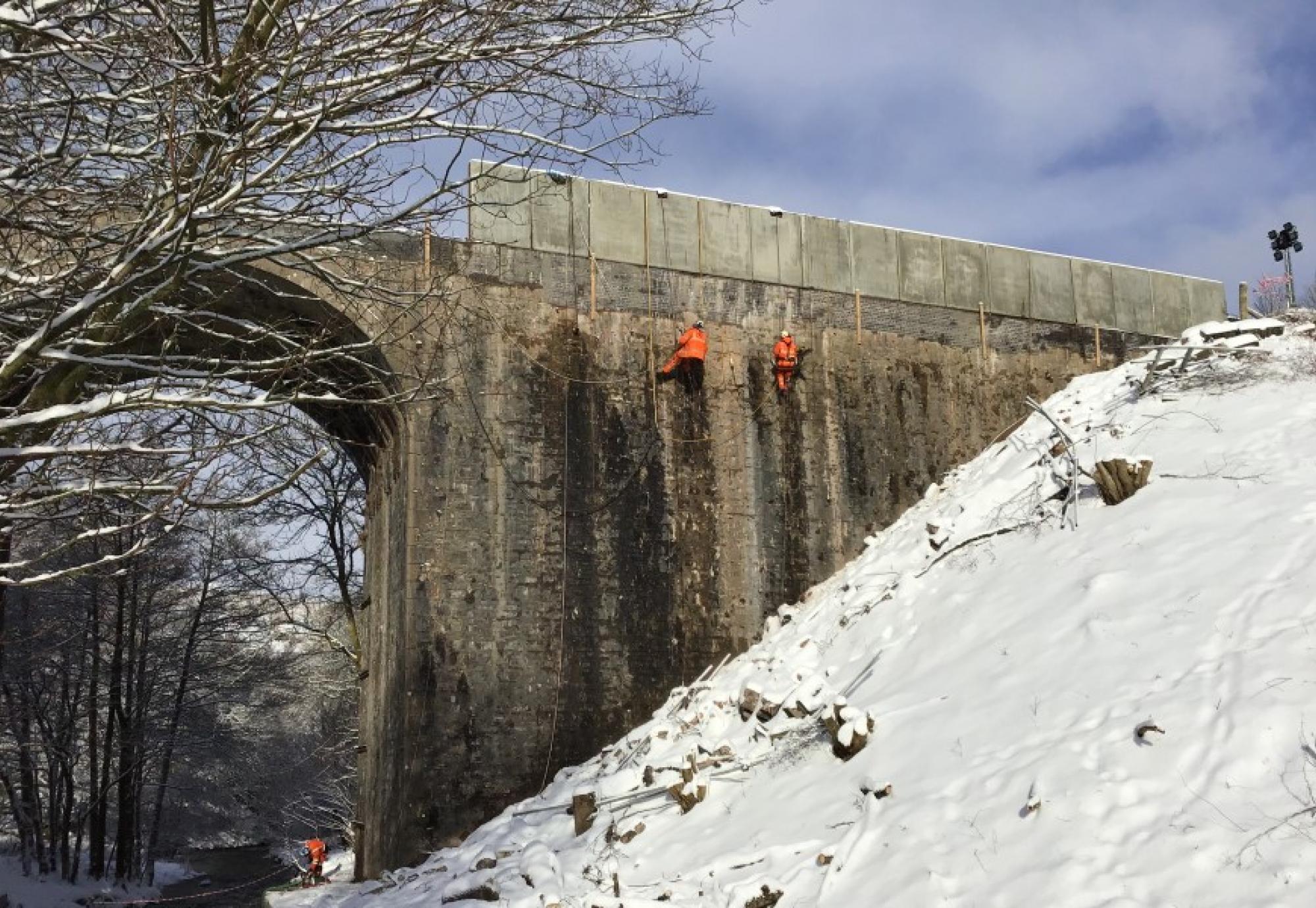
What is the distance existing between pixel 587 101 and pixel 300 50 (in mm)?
1629

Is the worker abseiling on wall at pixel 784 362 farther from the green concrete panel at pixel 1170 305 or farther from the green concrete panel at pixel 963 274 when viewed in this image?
the green concrete panel at pixel 1170 305

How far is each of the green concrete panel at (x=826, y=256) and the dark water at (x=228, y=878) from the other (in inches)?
495

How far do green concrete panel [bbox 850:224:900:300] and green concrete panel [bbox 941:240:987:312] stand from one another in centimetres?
76

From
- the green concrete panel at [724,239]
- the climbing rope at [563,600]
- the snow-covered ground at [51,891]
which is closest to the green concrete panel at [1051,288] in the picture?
the green concrete panel at [724,239]

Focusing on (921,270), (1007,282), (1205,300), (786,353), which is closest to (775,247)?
(786,353)

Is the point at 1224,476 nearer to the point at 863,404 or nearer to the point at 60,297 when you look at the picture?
the point at 863,404

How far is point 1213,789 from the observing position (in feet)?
20.3

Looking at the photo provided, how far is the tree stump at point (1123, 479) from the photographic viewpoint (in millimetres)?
10141

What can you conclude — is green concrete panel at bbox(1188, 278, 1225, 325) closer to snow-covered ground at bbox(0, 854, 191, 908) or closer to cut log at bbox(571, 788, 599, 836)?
cut log at bbox(571, 788, 599, 836)

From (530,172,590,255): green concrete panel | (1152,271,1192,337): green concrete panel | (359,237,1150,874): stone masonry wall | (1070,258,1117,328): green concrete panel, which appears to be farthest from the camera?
(1152,271,1192,337): green concrete panel

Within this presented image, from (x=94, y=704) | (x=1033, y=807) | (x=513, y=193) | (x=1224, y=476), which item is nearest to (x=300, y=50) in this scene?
(x=1033, y=807)

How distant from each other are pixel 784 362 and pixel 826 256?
5.63 ft

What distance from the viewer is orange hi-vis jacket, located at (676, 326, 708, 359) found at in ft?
46.0

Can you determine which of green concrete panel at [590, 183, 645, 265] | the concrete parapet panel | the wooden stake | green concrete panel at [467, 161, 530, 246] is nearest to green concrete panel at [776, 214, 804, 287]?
the concrete parapet panel
